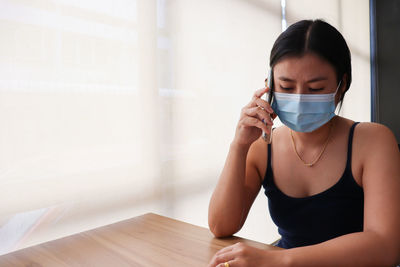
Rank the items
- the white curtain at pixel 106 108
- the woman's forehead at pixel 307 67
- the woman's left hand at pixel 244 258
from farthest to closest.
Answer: the white curtain at pixel 106 108 < the woman's forehead at pixel 307 67 < the woman's left hand at pixel 244 258

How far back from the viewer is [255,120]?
3.25ft

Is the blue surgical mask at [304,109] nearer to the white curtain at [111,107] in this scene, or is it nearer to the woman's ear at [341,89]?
the woman's ear at [341,89]

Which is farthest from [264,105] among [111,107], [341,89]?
[111,107]

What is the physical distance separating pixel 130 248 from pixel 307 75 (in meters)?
0.72

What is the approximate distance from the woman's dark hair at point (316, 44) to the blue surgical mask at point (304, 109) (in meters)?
0.09

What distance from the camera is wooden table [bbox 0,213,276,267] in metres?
0.77

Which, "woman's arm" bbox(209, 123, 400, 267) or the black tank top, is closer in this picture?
"woman's arm" bbox(209, 123, 400, 267)

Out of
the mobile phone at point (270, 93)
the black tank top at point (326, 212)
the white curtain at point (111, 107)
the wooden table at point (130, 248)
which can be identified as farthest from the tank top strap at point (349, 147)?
the white curtain at point (111, 107)

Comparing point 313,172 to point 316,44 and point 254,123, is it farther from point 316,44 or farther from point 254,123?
point 316,44

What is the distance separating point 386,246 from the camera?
0.73 metres

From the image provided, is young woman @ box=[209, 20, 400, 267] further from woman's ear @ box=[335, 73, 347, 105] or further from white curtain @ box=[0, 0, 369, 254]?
white curtain @ box=[0, 0, 369, 254]

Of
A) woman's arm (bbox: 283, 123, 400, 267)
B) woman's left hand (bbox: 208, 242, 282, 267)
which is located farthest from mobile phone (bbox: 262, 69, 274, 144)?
woman's left hand (bbox: 208, 242, 282, 267)

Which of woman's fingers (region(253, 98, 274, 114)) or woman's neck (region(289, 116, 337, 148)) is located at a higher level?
woman's fingers (region(253, 98, 274, 114))

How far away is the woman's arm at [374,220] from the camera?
27.0 inches
